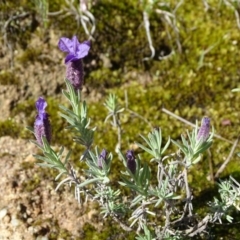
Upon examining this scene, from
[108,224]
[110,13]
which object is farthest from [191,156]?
[110,13]

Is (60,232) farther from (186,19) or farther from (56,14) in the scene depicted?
(186,19)

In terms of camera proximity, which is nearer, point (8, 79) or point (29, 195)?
point (29, 195)

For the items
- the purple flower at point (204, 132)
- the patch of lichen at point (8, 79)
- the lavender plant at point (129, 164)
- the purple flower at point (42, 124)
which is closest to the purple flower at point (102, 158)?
the lavender plant at point (129, 164)

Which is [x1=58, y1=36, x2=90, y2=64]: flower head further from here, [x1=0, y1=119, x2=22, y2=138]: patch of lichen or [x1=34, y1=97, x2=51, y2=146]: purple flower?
[x1=0, y1=119, x2=22, y2=138]: patch of lichen

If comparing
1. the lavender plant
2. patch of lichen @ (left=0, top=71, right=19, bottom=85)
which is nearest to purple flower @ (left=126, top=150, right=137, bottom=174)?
the lavender plant

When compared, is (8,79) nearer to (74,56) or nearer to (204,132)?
(74,56)

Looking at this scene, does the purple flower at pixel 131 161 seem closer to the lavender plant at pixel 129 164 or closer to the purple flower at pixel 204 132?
the lavender plant at pixel 129 164

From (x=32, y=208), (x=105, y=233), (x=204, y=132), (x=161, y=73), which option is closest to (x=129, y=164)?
(x=204, y=132)
